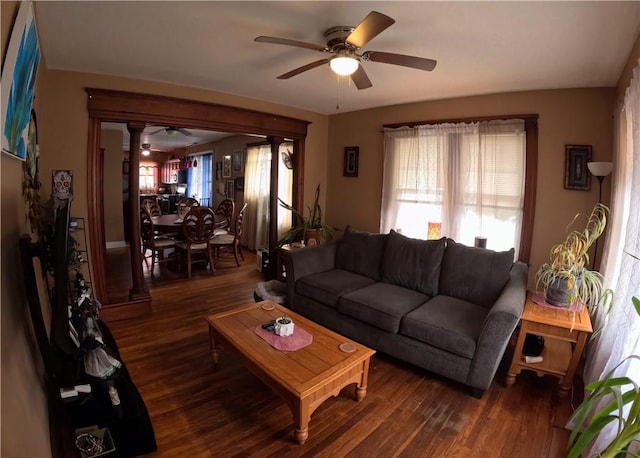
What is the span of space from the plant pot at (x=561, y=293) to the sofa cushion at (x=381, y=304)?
3.02 feet

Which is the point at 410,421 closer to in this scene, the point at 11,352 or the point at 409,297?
the point at 409,297

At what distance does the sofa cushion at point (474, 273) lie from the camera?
269 centimetres

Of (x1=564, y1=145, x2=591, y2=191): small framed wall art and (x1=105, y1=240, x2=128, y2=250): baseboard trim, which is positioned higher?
(x1=564, y1=145, x2=591, y2=191): small framed wall art

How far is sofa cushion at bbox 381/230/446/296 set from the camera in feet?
9.81

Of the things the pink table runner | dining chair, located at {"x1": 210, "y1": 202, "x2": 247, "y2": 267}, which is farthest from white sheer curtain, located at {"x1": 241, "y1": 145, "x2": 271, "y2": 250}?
the pink table runner

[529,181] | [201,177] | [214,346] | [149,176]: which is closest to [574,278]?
[529,181]

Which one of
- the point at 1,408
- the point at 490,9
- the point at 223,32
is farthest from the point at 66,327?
the point at 490,9

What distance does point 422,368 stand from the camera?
8.20ft

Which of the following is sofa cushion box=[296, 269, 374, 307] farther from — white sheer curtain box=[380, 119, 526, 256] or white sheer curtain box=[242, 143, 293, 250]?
white sheer curtain box=[242, 143, 293, 250]

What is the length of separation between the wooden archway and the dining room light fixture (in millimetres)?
2041

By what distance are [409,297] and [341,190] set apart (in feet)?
7.37

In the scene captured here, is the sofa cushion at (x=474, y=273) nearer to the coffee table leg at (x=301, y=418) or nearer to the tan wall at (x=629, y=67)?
the tan wall at (x=629, y=67)

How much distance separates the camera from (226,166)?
7.42 metres

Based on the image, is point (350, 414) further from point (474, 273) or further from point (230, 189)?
point (230, 189)
